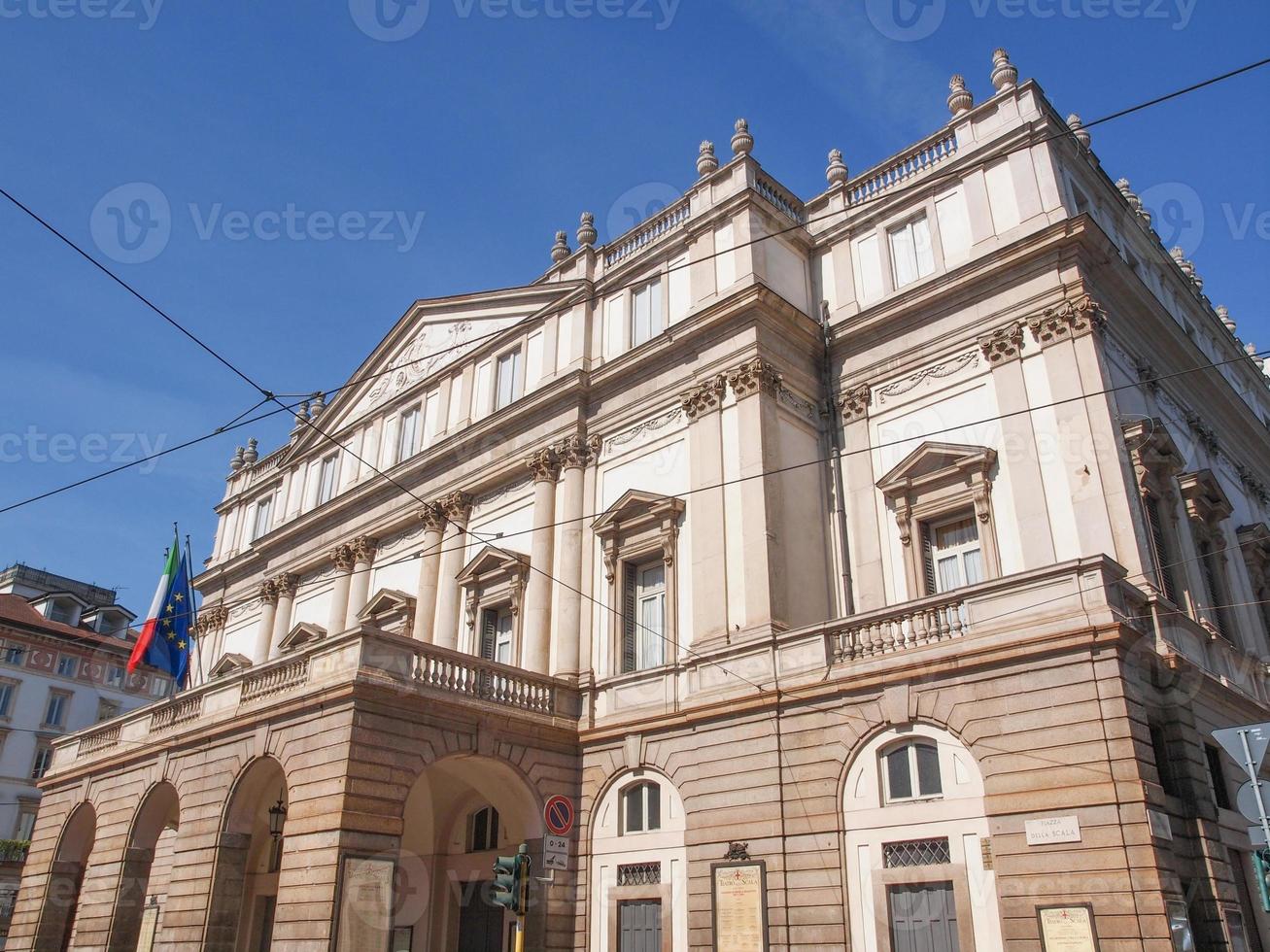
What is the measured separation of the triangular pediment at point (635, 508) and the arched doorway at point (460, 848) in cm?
560

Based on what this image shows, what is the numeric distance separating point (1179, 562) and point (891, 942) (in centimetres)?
906

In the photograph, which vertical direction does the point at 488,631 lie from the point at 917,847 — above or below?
above

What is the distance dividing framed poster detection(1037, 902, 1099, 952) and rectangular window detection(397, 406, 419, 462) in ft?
66.8

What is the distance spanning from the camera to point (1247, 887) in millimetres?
15805

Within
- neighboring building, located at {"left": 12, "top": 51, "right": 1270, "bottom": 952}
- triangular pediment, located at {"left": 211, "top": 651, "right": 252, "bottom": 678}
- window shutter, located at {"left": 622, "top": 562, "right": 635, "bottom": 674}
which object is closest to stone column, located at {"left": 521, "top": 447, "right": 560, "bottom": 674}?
neighboring building, located at {"left": 12, "top": 51, "right": 1270, "bottom": 952}

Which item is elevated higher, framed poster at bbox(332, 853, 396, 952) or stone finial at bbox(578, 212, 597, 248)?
stone finial at bbox(578, 212, 597, 248)

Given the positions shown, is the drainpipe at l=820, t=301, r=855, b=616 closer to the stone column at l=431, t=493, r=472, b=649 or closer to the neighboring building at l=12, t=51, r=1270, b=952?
the neighboring building at l=12, t=51, r=1270, b=952

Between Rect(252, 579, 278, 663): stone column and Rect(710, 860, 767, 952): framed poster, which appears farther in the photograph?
Rect(252, 579, 278, 663): stone column

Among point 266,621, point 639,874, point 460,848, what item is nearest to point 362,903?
point 639,874

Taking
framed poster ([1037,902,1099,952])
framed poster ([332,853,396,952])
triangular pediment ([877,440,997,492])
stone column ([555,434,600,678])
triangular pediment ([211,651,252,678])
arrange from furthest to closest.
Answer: triangular pediment ([211,651,252,678]), stone column ([555,434,600,678]), triangular pediment ([877,440,997,492]), framed poster ([332,853,396,952]), framed poster ([1037,902,1099,952])

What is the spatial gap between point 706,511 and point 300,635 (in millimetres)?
15031

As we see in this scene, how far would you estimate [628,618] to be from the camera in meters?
21.7

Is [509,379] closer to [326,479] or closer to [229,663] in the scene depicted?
[326,479]

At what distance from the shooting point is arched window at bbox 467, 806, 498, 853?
2177 cm
